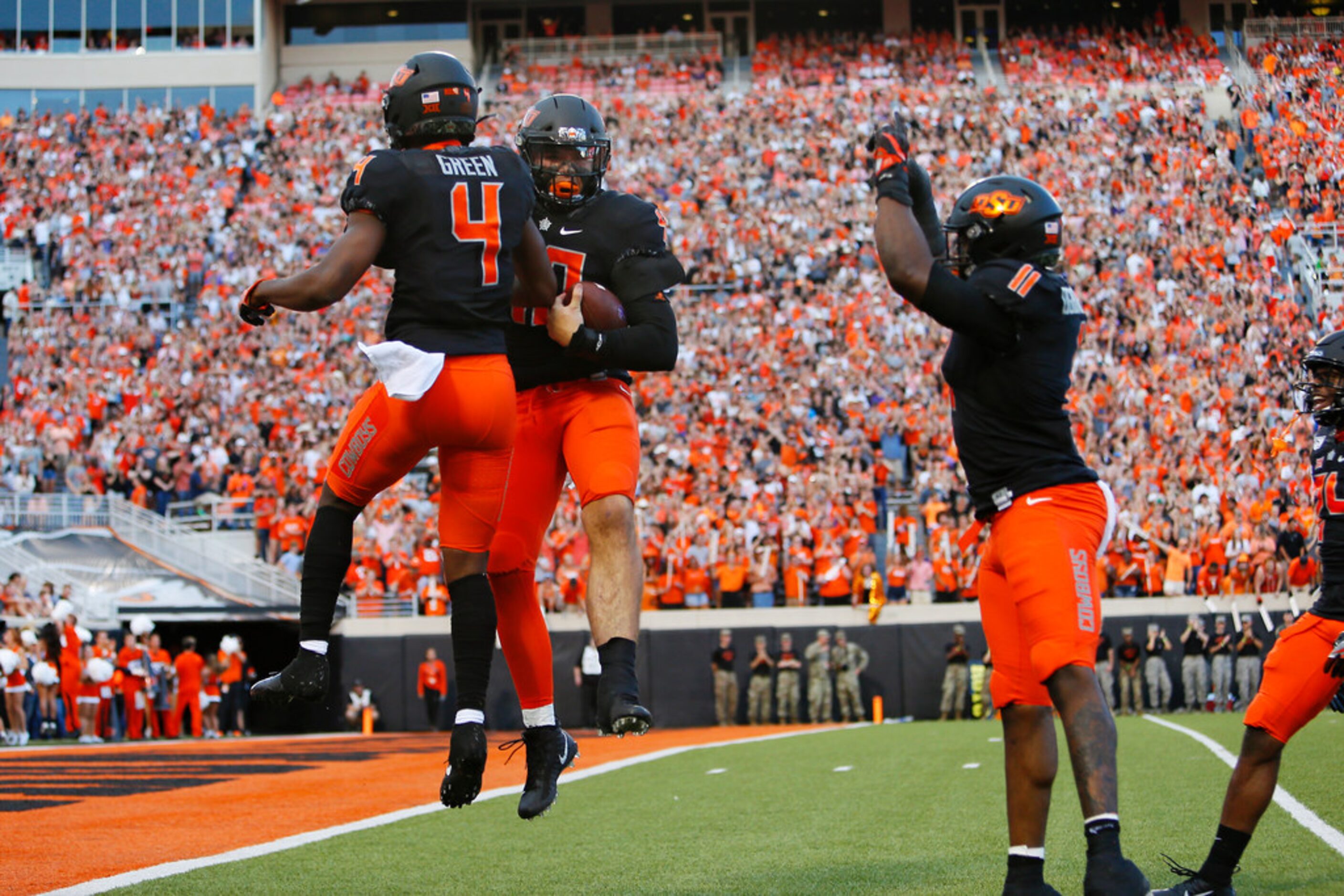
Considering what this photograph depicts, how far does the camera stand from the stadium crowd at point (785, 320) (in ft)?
67.2

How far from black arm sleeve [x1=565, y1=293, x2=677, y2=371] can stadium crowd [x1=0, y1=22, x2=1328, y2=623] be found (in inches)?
580

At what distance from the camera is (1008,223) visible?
492 centimetres

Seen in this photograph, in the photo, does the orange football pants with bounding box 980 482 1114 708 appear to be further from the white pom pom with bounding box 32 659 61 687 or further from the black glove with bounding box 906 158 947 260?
the white pom pom with bounding box 32 659 61 687

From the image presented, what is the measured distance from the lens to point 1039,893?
4.57 meters

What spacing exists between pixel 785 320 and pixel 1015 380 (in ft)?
67.0

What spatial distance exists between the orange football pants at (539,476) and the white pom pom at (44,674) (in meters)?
14.0

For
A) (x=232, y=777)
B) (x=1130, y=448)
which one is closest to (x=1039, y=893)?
(x=232, y=777)

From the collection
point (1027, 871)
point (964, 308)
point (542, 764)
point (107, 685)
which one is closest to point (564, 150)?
point (964, 308)

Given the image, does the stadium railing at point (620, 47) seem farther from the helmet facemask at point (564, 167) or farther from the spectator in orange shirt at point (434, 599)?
the helmet facemask at point (564, 167)

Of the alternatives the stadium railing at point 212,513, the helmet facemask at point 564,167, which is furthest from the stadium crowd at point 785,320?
the helmet facemask at point 564,167

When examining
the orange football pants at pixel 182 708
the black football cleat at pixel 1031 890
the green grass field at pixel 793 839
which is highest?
the black football cleat at pixel 1031 890

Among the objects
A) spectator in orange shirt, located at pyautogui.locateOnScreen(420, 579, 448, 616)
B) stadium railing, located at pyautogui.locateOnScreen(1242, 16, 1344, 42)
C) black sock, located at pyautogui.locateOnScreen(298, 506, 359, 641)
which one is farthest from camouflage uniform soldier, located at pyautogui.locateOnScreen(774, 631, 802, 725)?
stadium railing, located at pyautogui.locateOnScreen(1242, 16, 1344, 42)

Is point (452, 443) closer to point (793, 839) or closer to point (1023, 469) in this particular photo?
point (1023, 469)

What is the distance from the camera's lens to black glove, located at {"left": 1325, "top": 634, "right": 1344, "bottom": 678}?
5305 mm
